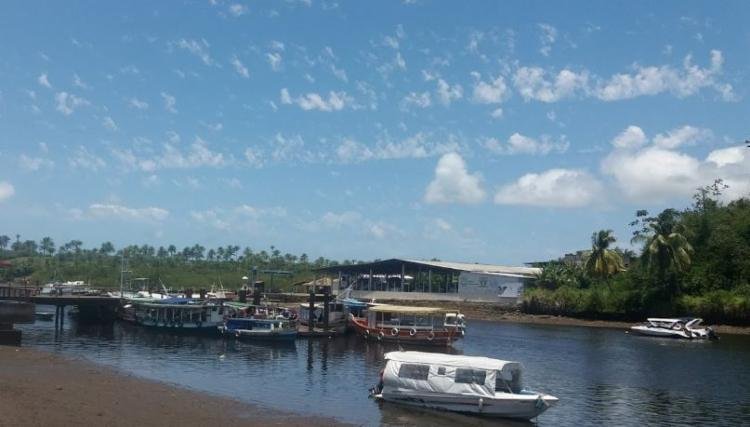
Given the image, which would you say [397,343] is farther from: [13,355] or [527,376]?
[13,355]

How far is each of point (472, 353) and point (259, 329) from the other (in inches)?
781

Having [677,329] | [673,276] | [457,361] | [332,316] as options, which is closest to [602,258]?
[673,276]

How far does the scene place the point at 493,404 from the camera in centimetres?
3316

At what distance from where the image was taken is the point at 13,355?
4681cm

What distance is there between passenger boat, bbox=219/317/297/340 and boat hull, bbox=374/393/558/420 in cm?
3076

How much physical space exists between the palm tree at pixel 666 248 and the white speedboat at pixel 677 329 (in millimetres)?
11983

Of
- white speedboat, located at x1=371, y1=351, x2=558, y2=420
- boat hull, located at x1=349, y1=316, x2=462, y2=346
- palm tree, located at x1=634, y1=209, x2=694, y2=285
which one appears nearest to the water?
Result: white speedboat, located at x1=371, y1=351, x2=558, y2=420

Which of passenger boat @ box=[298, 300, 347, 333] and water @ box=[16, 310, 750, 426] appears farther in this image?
passenger boat @ box=[298, 300, 347, 333]

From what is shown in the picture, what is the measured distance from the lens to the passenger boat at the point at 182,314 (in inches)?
2891

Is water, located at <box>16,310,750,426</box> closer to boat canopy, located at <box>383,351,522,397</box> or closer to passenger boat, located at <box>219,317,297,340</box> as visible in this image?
boat canopy, located at <box>383,351,522,397</box>

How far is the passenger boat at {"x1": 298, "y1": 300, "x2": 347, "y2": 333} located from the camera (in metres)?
71.6

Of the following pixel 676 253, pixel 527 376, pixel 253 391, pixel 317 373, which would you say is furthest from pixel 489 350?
pixel 676 253

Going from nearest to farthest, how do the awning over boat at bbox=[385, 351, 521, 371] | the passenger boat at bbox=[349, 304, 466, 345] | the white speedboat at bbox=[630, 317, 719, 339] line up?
1. the awning over boat at bbox=[385, 351, 521, 371]
2. the passenger boat at bbox=[349, 304, 466, 345]
3. the white speedboat at bbox=[630, 317, 719, 339]

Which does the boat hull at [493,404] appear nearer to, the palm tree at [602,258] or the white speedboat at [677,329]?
the white speedboat at [677,329]
